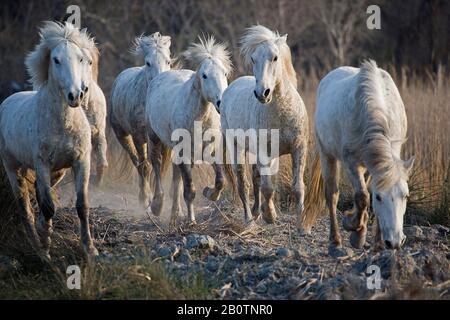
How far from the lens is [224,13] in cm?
2258

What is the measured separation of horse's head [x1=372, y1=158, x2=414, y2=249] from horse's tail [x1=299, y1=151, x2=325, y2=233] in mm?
1828

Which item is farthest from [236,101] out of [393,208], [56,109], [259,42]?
[393,208]

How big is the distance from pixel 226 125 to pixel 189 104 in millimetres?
495

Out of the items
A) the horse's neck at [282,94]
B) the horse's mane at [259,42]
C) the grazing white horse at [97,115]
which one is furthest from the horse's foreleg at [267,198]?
the grazing white horse at [97,115]

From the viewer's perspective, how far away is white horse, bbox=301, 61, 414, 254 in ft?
20.2

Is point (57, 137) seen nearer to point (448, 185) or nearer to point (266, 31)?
point (266, 31)

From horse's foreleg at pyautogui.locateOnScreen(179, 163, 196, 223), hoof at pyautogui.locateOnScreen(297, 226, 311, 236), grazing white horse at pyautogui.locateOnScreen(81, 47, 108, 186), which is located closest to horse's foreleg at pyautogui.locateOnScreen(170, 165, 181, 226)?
horse's foreleg at pyautogui.locateOnScreen(179, 163, 196, 223)

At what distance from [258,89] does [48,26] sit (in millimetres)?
2075

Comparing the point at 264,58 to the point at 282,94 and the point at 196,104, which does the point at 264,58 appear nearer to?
the point at 282,94

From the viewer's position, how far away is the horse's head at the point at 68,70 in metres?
6.89

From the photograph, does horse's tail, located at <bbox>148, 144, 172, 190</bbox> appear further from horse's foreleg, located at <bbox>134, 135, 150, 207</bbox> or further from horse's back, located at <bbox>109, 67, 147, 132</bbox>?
horse's back, located at <bbox>109, 67, 147, 132</bbox>

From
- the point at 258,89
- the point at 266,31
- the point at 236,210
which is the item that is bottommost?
the point at 236,210

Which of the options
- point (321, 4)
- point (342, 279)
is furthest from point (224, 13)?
point (342, 279)
